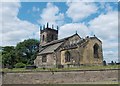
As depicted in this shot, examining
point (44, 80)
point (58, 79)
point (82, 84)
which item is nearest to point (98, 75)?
point (82, 84)

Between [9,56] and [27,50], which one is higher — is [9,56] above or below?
below

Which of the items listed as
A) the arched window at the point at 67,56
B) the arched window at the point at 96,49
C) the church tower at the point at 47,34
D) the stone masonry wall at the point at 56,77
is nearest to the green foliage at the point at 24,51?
the church tower at the point at 47,34

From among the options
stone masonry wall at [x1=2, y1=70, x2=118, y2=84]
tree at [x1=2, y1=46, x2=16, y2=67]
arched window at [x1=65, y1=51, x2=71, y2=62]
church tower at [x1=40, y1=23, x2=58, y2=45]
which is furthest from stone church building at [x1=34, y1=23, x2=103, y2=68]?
tree at [x1=2, y1=46, x2=16, y2=67]

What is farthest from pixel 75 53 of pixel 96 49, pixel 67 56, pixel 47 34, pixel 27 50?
pixel 27 50

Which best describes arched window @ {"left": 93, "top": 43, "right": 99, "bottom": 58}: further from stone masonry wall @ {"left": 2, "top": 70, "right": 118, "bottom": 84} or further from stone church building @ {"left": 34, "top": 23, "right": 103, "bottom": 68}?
stone masonry wall @ {"left": 2, "top": 70, "right": 118, "bottom": 84}

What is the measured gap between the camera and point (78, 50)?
3422cm

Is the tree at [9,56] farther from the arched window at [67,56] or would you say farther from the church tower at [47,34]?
the arched window at [67,56]

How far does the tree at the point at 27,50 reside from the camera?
2348 inches

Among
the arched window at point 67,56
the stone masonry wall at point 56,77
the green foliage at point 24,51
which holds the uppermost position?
the green foliage at point 24,51

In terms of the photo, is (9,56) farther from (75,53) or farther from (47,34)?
(75,53)

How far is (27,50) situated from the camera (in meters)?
62.3

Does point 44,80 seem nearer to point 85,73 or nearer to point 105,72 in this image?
point 85,73

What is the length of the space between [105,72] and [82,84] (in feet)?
10.8

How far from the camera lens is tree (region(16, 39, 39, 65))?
59647mm
